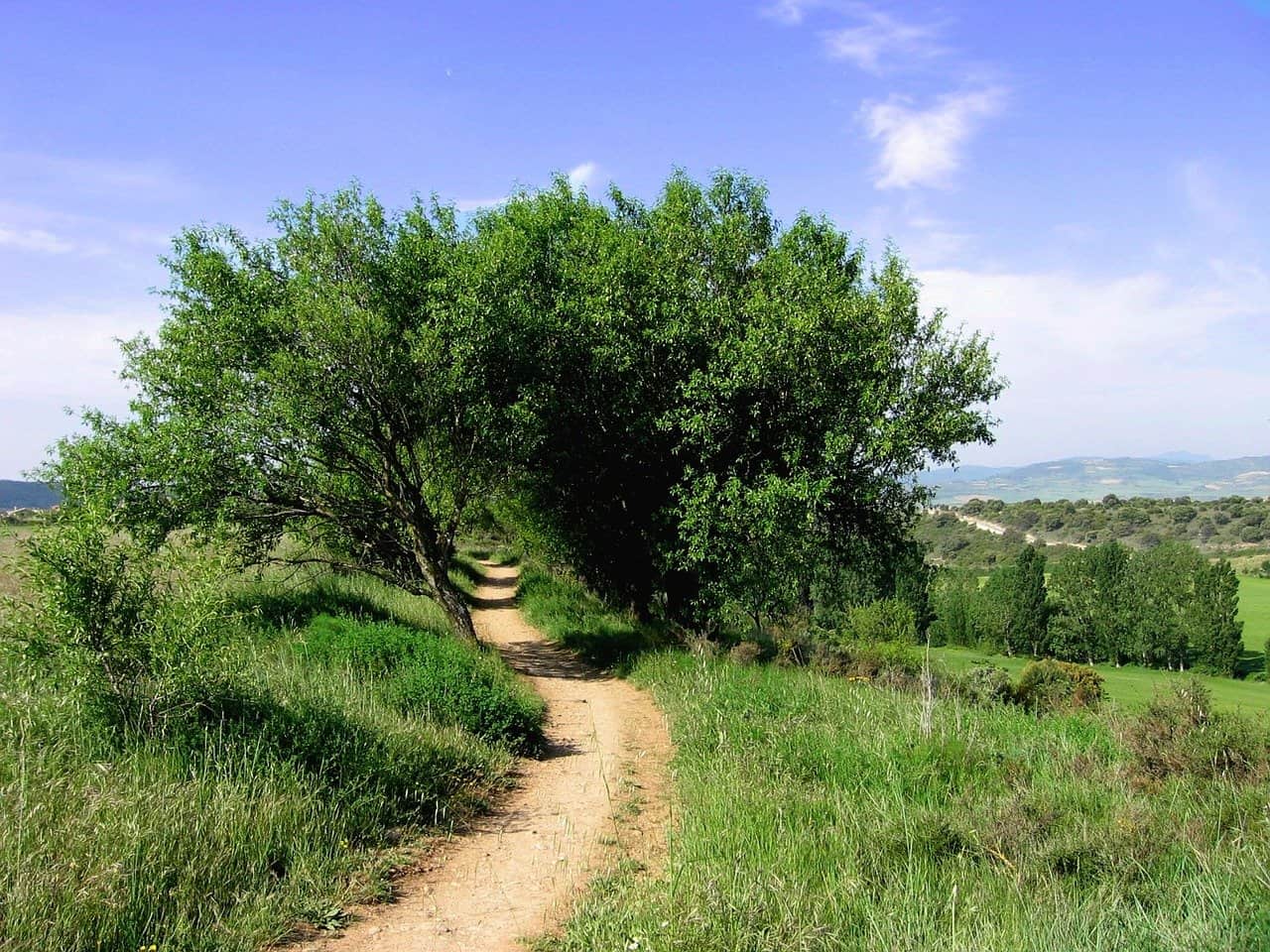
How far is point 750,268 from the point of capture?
1727 cm

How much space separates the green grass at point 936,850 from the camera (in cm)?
484

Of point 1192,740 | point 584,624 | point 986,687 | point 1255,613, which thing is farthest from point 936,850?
point 1255,613

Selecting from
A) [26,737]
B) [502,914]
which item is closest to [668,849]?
[502,914]

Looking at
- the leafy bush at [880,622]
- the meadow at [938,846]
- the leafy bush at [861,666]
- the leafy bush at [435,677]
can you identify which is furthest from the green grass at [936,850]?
the leafy bush at [880,622]

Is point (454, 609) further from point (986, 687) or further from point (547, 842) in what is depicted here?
point (986, 687)

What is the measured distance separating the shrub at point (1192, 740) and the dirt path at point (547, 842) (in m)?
5.28

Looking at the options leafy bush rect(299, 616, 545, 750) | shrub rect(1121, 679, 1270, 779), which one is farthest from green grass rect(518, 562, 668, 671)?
shrub rect(1121, 679, 1270, 779)

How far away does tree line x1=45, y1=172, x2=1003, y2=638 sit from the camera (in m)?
13.7

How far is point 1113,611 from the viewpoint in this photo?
102688 millimetres

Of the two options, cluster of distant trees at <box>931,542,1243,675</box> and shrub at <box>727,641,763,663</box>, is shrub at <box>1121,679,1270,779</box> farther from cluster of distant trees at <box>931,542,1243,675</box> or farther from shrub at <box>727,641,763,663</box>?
cluster of distant trees at <box>931,542,1243,675</box>

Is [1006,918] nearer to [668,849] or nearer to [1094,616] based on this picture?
[668,849]

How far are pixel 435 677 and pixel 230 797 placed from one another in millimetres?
4225

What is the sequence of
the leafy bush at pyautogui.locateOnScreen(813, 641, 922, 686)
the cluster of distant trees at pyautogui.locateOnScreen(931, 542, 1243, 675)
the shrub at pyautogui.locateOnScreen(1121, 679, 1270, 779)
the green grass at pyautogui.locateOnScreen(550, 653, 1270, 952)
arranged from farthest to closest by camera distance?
1. the cluster of distant trees at pyautogui.locateOnScreen(931, 542, 1243, 675)
2. the leafy bush at pyautogui.locateOnScreen(813, 641, 922, 686)
3. the shrub at pyautogui.locateOnScreen(1121, 679, 1270, 779)
4. the green grass at pyautogui.locateOnScreen(550, 653, 1270, 952)

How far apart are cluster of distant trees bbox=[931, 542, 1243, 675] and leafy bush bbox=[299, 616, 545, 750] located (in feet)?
354
